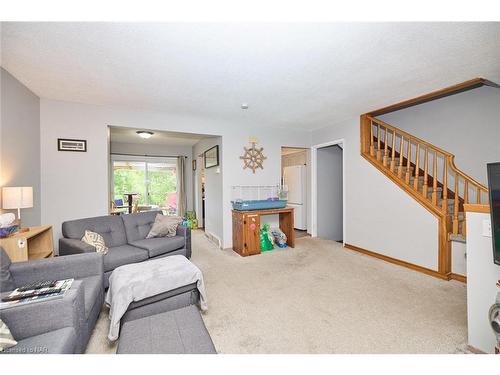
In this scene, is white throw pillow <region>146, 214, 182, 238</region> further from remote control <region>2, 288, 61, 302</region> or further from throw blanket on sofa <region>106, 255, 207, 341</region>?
remote control <region>2, 288, 61, 302</region>

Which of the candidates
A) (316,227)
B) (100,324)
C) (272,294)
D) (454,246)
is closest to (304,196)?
(316,227)

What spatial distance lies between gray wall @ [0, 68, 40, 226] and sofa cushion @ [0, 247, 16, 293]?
1.18 m

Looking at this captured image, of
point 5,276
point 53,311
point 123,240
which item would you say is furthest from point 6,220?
point 53,311

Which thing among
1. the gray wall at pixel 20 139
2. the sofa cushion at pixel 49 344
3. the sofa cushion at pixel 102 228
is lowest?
the sofa cushion at pixel 49 344

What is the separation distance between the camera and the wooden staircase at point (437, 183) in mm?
2980

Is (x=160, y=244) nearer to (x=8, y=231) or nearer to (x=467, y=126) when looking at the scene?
(x=8, y=231)

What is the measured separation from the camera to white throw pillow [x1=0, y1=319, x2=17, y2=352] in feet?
3.63

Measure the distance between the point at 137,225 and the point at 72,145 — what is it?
1555 mm

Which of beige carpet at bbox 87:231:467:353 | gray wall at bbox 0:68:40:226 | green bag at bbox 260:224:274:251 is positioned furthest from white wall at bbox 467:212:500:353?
gray wall at bbox 0:68:40:226

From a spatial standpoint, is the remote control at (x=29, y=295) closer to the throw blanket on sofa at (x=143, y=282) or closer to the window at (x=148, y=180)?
the throw blanket on sofa at (x=143, y=282)

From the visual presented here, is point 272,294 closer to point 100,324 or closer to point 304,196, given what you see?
point 100,324

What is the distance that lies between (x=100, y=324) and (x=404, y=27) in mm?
3560

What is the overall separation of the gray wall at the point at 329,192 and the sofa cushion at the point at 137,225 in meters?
3.65

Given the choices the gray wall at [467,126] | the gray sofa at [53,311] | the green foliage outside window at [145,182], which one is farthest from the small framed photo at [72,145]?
the gray wall at [467,126]
